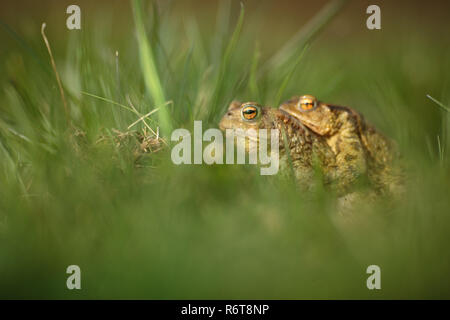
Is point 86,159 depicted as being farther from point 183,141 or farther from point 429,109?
point 429,109

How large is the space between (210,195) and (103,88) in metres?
0.83

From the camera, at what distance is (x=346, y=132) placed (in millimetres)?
2141

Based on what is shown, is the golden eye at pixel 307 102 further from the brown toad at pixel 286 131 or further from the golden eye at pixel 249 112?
the golden eye at pixel 249 112

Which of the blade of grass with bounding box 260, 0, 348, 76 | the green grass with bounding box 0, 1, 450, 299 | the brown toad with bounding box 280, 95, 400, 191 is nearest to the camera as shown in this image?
the green grass with bounding box 0, 1, 450, 299

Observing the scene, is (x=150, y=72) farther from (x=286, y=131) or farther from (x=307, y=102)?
(x=307, y=102)

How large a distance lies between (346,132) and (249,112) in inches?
22.1

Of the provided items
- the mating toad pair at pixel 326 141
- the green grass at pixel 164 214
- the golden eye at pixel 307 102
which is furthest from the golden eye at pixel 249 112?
the golden eye at pixel 307 102

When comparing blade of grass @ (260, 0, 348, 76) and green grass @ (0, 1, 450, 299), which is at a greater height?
blade of grass @ (260, 0, 348, 76)

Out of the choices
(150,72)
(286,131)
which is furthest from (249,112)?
(150,72)

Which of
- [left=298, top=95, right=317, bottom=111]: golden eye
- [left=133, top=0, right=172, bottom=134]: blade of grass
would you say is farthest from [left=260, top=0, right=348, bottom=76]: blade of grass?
[left=133, top=0, right=172, bottom=134]: blade of grass

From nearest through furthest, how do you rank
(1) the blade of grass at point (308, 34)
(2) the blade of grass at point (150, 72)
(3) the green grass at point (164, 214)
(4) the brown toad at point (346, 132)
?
(3) the green grass at point (164, 214) < (2) the blade of grass at point (150, 72) < (4) the brown toad at point (346, 132) < (1) the blade of grass at point (308, 34)

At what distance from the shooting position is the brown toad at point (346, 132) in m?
2.07

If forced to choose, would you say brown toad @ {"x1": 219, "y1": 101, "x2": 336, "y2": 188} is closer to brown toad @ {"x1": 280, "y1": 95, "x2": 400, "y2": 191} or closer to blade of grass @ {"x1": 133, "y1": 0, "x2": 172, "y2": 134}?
brown toad @ {"x1": 280, "y1": 95, "x2": 400, "y2": 191}

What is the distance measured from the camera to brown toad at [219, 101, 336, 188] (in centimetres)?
192
